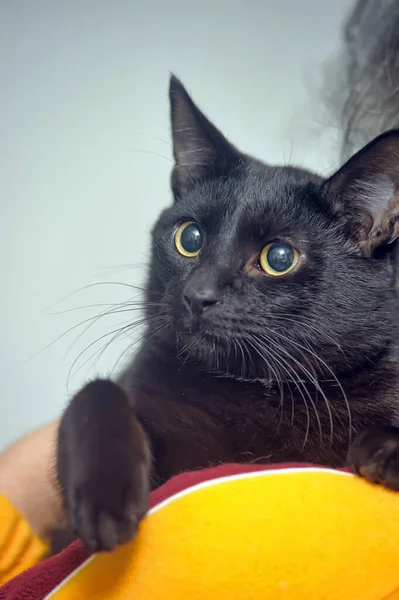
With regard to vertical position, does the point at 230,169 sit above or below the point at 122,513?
above

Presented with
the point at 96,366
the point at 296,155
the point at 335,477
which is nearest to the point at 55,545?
the point at 335,477

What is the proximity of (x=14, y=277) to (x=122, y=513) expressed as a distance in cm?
107

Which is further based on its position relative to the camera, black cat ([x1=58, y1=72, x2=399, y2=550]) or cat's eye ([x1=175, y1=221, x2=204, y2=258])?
cat's eye ([x1=175, y1=221, x2=204, y2=258])

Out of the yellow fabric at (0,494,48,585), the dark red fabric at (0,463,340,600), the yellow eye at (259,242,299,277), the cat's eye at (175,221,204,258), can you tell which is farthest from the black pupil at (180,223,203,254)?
the yellow fabric at (0,494,48,585)

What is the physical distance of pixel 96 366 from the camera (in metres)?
1.49

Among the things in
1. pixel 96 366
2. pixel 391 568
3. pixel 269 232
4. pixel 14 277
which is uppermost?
pixel 269 232

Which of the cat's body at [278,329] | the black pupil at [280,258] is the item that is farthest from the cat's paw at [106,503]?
the black pupil at [280,258]

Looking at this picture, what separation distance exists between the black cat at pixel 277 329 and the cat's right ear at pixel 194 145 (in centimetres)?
11

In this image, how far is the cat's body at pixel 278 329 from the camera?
0.65m

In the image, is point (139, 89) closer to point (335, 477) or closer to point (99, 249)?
point (99, 249)

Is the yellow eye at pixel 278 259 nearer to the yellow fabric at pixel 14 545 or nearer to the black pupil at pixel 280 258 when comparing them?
the black pupil at pixel 280 258

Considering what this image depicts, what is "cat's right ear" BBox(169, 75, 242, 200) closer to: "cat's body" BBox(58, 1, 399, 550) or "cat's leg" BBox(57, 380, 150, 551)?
"cat's body" BBox(58, 1, 399, 550)

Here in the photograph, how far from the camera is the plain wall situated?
4.35 ft

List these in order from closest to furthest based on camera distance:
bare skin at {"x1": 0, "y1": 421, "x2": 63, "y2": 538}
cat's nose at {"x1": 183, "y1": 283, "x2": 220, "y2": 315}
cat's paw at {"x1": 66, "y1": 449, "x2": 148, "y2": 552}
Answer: cat's paw at {"x1": 66, "y1": 449, "x2": 148, "y2": 552} < cat's nose at {"x1": 183, "y1": 283, "x2": 220, "y2": 315} < bare skin at {"x1": 0, "y1": 421, "x2": 63, "y2": 538}
